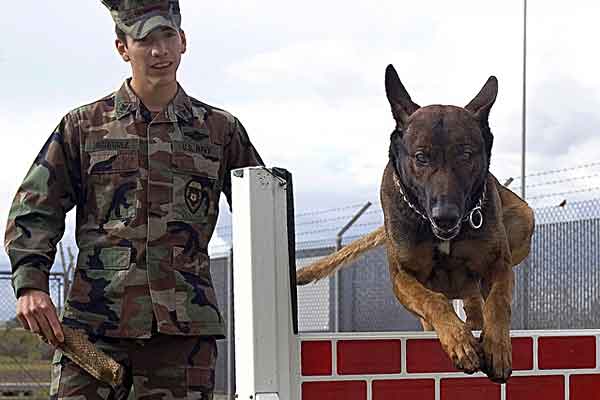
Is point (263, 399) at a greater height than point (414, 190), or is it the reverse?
point (414, 190)

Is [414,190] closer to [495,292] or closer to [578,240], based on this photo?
[495,292]

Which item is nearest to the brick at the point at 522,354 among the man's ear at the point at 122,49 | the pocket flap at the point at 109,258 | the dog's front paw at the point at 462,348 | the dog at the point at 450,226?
the dog at the point at 450,226

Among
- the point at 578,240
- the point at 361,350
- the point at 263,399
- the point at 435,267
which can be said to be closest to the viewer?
the point at 263,399

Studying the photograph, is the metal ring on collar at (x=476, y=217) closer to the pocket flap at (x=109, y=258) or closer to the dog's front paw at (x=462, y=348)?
the dog's front paw at (x=462, y=348)

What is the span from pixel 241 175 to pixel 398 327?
7534mm

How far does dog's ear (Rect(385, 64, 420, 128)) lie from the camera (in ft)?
10.9

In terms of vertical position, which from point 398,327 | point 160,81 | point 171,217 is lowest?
point 398,327

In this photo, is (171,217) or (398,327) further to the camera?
(398,327)

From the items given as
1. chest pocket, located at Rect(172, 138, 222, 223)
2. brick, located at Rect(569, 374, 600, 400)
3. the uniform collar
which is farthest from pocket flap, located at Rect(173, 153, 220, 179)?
brick, located at Rect(569, 374, 600, 400)

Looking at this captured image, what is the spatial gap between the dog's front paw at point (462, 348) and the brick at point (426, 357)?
0.20 meters

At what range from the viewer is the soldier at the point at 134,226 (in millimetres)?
3289

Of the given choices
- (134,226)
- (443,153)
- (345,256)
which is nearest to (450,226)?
(443,153)

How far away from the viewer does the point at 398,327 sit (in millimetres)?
10336

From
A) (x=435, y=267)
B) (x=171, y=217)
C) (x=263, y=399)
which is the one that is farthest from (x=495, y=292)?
(x=171, y=217)
